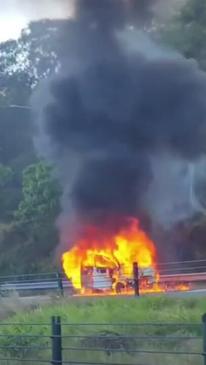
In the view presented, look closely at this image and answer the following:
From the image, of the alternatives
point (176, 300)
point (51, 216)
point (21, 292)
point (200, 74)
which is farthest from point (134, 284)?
point (51, 216)

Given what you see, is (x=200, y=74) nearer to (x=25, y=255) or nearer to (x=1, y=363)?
(x=25, y=255)

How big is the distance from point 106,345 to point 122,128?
699 inches

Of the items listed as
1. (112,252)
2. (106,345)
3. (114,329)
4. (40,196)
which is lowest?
(106,345)

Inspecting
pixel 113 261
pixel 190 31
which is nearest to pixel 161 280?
pixel 113 261

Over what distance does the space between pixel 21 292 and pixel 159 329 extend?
1454cm

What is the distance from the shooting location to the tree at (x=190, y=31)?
36.7m

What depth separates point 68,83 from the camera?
106 feet

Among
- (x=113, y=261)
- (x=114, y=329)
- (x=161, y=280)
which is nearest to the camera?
(x=114, y=329)

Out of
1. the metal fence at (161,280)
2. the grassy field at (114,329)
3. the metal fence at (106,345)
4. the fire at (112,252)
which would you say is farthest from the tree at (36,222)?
the metal fence at (106,345)

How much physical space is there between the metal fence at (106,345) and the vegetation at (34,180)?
20094mm

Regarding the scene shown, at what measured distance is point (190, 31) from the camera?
37.8 metres

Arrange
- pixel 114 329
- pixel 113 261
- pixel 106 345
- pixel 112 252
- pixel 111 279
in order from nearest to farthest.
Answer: pixel 106 345 → pixel 114 329 → pixel 111 279 → pixel 113 261 → pixel 112 252

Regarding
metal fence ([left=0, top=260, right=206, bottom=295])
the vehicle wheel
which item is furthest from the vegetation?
the vehicle wheel

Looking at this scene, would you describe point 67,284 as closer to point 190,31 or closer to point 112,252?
point 112,252
